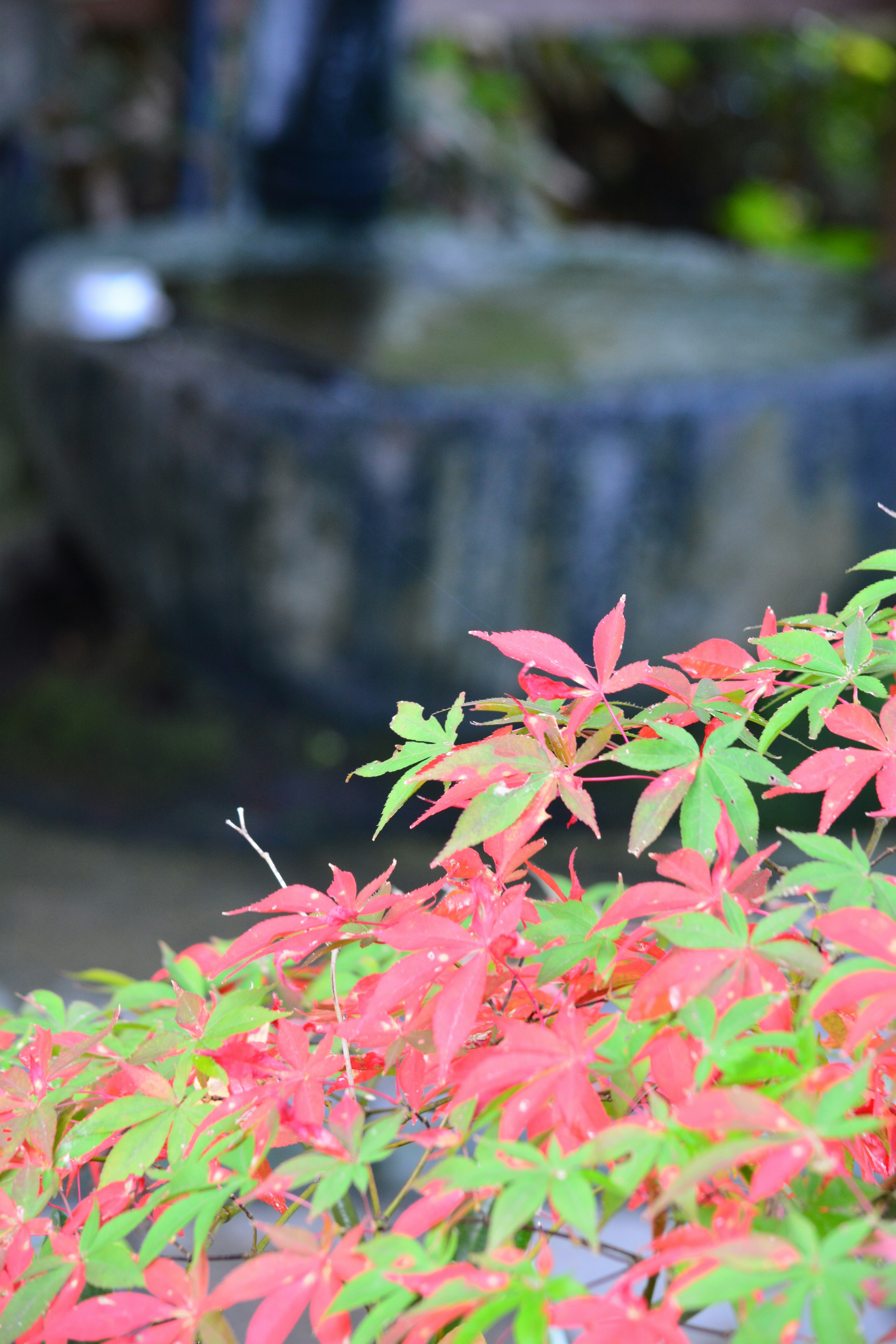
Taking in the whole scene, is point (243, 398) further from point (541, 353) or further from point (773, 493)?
point (773, 493)

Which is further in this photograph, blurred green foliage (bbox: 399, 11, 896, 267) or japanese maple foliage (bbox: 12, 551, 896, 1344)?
blurred green foliage (bbox: 399, 11, 896, 267)

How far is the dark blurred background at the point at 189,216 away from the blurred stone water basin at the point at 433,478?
6.5 inches

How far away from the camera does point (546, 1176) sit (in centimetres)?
51

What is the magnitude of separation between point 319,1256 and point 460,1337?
75 millimetres

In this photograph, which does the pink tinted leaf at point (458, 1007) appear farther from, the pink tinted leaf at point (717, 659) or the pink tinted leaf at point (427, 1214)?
the pink tinted leaf at point (717, 659)

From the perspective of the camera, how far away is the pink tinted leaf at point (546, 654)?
2.16ft

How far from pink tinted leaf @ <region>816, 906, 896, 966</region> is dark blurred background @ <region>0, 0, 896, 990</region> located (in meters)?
2.17

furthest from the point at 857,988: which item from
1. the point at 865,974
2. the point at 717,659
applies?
the point at 717,659

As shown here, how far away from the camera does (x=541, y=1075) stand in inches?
22.0

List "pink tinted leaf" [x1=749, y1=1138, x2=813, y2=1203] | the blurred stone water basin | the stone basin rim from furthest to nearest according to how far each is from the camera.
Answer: the stone basin rim, the blurred stone water basin, "pink tinted leaf" [x1=749, y1=1138, x2=813, y2=1203]

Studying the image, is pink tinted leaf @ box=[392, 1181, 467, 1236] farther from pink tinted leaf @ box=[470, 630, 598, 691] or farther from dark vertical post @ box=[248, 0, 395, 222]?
dark vertical post @ box=[248, 0, 395, 222]

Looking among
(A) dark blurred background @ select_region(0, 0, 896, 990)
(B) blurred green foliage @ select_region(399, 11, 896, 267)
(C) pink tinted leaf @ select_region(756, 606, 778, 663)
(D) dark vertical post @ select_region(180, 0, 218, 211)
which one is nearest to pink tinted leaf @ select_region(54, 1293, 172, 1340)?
(C) pink tinted leaf @ select_region(756, 606, 778, 663)

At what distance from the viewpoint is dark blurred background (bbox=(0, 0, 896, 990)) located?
2965 millimetres

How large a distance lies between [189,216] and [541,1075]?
5423 mm
